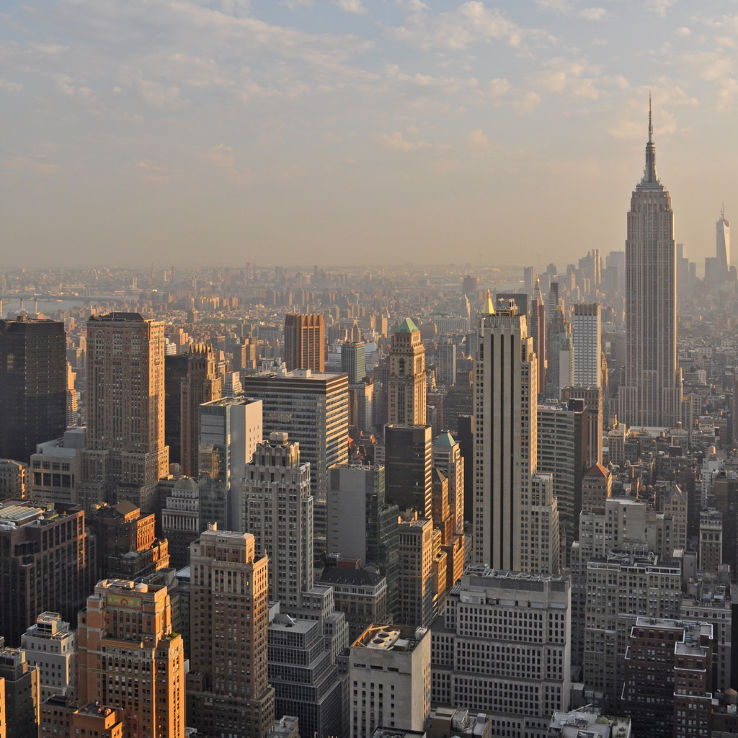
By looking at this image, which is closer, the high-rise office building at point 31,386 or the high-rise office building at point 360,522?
the high-rise office building at point 360,522

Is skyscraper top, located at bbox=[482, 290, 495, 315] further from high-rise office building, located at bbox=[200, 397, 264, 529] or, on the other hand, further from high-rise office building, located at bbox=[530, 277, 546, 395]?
high-rise office building, located at bbox=[200, 397, 264, 529]

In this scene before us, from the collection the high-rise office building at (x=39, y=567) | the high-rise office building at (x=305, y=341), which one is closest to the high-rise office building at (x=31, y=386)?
the high-rise office building at (x=305, y=341)

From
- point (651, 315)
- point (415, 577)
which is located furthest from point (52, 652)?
point (651, 315)

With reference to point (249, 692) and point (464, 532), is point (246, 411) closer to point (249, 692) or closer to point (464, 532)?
point (464, 532)

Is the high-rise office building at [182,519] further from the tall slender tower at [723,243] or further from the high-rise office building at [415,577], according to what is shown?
the tall slender tower at [723,243]

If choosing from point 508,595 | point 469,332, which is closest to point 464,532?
point 469,332

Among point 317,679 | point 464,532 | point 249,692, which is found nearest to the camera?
point 249,692
